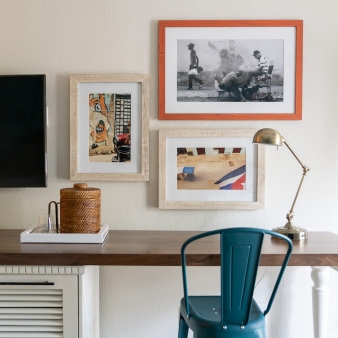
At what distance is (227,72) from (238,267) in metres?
1.10

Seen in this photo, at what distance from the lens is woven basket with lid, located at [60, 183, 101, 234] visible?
5.92 ft

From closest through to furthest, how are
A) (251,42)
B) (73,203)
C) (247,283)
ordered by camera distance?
(247,283), (73,203), (251,42)

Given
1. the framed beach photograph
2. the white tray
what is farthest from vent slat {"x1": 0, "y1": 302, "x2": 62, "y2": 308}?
the framed beach photograph

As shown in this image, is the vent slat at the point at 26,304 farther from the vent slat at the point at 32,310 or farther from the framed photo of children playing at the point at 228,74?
the framed photo of children playing at the point at 228,74

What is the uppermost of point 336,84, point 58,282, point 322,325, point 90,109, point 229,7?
point 229,7

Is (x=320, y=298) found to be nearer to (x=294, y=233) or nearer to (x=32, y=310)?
(x=294, y=233)

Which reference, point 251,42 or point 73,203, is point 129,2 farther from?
point 73,203

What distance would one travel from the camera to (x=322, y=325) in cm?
191

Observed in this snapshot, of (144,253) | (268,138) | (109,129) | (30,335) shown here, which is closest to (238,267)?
(144,253)

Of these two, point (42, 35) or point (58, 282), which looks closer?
point (58, 282)

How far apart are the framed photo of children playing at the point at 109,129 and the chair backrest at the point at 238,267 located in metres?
0.80

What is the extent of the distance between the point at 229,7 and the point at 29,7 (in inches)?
41.4

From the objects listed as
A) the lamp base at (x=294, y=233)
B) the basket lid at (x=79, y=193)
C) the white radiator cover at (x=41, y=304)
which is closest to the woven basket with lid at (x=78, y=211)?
the basket lid at (x=79, y=193)

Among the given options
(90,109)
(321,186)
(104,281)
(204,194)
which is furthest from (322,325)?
(90,109)
